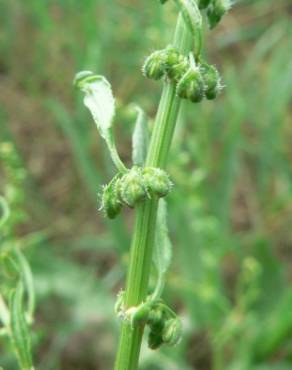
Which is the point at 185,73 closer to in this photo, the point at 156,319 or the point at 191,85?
the point at 191,85

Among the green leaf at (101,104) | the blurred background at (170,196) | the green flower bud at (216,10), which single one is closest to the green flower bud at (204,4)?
the green flower bud at (216,10)

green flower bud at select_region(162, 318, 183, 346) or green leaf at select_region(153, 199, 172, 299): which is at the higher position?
green leaf at select_region(153, 199, 172, 299)

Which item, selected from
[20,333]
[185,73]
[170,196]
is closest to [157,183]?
[185,73]

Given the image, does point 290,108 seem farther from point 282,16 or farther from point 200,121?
point 200,121

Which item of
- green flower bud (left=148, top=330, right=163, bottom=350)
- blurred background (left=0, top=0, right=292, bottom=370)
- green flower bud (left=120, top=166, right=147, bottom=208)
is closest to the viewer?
green flower bud (left=120, top=166, right=147, bottom=208)

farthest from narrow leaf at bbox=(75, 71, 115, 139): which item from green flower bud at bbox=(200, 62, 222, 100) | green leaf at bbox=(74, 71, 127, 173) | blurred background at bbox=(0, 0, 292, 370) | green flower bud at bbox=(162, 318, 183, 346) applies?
blurred background at bbox=(0, 0, 292, 370)

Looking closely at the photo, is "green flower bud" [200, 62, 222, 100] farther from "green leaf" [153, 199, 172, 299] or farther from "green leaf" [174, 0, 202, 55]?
"green leaf" [153, 199, 172, 299]

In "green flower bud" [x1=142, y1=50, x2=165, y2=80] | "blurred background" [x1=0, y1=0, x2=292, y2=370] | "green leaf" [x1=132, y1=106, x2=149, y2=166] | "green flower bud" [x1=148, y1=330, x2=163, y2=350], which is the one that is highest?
"blurred background" [x1=0, y1=0, x2=292, y2=370]

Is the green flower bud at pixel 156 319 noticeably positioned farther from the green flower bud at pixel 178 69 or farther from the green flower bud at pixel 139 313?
the green flower bud at pixel 178 69
